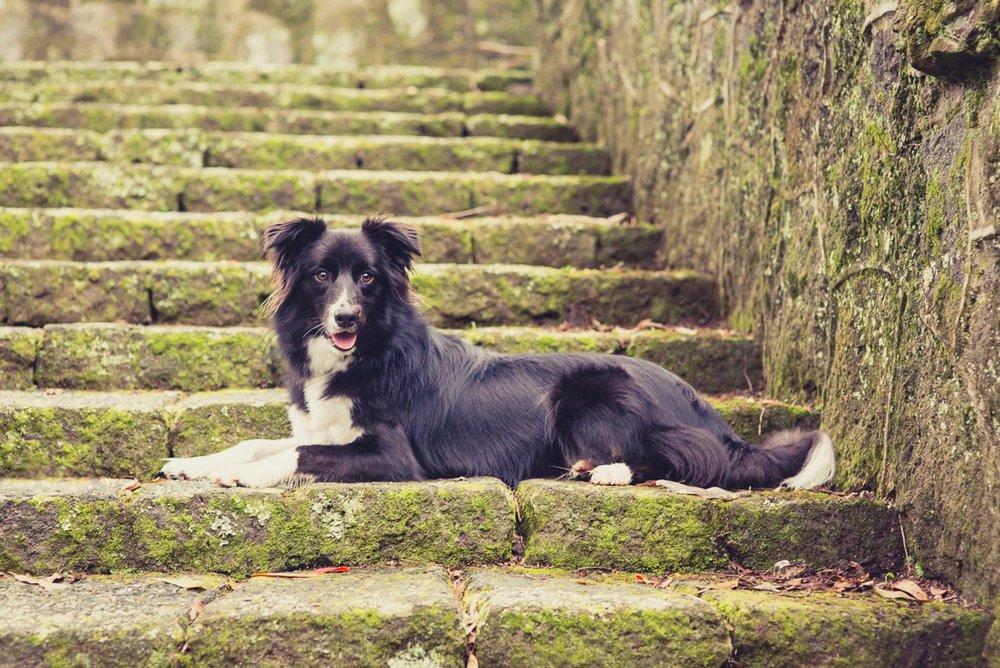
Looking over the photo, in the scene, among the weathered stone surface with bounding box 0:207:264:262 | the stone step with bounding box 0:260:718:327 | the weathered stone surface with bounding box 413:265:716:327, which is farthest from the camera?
the weathered stone surface with bounding box 0:207:264:262

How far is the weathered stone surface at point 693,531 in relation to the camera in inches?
124

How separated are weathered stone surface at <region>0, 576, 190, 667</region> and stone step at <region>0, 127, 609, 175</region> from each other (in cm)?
391

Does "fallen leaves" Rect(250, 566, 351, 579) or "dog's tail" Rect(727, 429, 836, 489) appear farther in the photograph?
"dog's tail" Rect(727, 429, 836, 489)

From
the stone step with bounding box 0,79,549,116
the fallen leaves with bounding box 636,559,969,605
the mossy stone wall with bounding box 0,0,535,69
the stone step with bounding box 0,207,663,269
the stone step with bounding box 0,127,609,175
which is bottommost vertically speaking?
the fallen leaves with bounding box 636,559,969,605

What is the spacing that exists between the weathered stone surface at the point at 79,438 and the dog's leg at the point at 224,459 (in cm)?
15

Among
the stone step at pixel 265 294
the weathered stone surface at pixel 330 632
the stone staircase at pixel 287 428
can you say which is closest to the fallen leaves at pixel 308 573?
the stone staircase at pixel 287 428

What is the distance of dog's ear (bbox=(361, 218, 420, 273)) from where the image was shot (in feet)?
12.6

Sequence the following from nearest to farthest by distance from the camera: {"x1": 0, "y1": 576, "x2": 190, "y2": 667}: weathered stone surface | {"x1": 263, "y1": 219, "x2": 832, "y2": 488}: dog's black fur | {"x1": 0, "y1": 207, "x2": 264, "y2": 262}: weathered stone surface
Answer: {"x1": 0, "y1": 576, "x2": 190, "y2": 667}: weathered stone surface, {"x1": 263, "y1": 219, "x2": 832, "y2": 488}: dog's black fur, {"x1": 0, "y1": 207, "x2": 264, "y2": 262}: weathered stone surface

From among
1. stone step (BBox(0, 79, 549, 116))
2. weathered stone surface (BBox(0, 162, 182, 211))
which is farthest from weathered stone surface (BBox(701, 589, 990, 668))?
stone step (BBox(0, 79, 549, 116))

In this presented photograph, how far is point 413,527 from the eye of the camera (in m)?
3.08

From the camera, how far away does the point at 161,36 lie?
964cm

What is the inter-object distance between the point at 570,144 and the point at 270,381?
3.41 meters

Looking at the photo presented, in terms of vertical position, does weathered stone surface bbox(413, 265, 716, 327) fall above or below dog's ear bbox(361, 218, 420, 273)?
below

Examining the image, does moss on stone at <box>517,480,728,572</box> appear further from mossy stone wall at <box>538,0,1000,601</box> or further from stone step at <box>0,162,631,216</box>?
stone step at <box>0,162,631,216</box>
